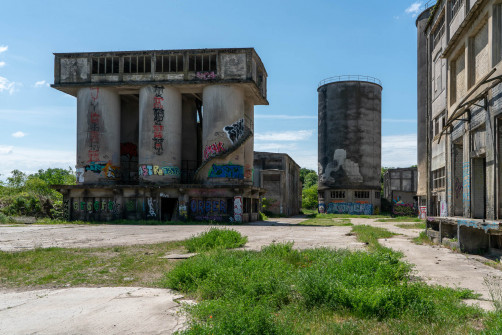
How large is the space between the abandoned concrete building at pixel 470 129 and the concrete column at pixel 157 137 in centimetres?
2094

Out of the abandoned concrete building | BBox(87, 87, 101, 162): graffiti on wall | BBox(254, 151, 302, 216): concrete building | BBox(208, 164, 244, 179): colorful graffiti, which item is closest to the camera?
the abandoned concrete building

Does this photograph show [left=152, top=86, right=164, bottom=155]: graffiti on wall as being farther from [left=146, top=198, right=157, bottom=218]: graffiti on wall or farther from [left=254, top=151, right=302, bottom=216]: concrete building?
[left=254, top=151, right=302, bottom=216]: concrete building

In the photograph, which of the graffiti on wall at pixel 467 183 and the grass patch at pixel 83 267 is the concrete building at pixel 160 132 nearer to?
the graffiti on wall at pixel 467 183

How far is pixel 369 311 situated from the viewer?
218 inches

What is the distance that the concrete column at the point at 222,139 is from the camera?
33.7 m

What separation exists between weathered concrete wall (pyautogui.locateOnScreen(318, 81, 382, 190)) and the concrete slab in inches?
2004

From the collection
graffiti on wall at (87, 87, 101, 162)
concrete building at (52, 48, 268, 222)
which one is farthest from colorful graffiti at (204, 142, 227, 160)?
graffiti on wall at (87, 87, 101, 162)

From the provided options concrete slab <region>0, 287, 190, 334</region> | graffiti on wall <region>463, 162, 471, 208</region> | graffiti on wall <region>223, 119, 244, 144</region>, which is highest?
graffiti on wall <region>223, 119, 244, 144</region>

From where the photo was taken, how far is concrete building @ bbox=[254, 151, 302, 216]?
167 feet

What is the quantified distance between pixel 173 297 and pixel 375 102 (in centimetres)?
5588

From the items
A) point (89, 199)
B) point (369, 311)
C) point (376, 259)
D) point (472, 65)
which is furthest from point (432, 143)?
point (89, 199)

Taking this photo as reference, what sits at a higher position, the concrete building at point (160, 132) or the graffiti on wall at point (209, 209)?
the concrete building at point (160, 132)

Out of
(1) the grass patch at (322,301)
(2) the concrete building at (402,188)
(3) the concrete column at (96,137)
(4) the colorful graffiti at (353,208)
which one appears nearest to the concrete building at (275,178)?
(4) the colorful graffiti at (353,208)

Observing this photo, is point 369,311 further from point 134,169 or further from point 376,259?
point 134,169
